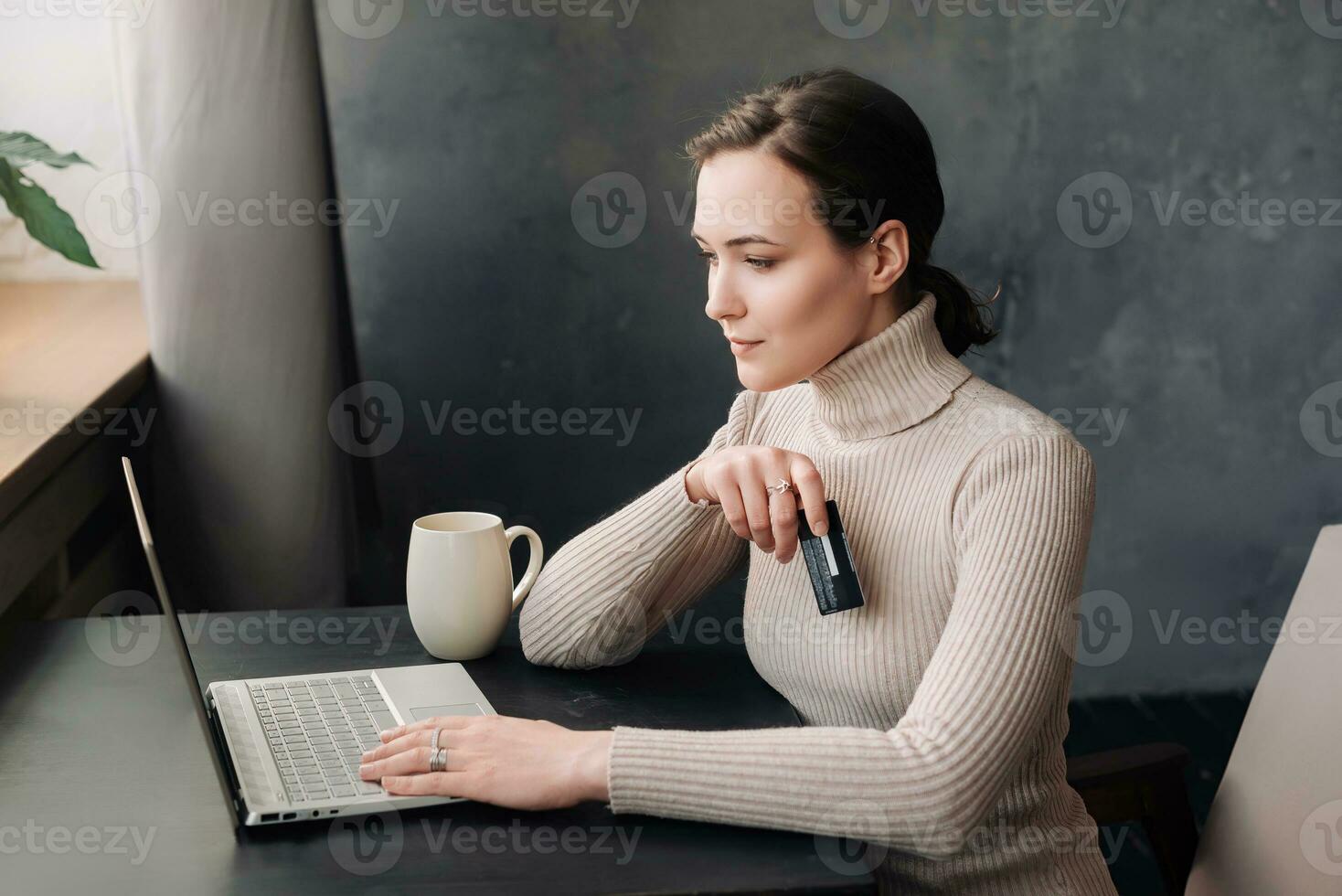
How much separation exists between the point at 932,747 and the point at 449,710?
1.44ft

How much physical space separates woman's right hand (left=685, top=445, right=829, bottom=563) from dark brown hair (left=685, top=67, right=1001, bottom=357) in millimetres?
223

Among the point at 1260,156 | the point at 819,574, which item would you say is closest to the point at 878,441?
the point at 819,574

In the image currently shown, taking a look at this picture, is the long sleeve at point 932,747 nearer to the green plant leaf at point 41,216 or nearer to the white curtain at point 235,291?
the green plant leaf at point 41,216

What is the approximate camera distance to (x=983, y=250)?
226 centimetres

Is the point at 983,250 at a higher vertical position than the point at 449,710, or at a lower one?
higher

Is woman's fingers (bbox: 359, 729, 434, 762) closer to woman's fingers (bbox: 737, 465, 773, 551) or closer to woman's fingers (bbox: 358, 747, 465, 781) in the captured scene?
woman's fingers (bbox: 358, 747, 465, 781)

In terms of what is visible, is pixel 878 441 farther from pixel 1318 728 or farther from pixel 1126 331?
pixel 1126 331

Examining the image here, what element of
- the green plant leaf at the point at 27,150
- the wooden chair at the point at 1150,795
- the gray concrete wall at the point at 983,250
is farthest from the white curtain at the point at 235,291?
the wooden chair at the point at 1150,795

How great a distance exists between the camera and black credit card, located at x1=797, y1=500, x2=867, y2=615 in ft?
3.55

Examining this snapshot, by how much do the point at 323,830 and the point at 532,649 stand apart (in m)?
0.37

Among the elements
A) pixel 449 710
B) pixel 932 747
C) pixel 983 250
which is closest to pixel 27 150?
pixel 449 710

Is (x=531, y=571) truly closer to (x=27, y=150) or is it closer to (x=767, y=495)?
(x=767, y=495)

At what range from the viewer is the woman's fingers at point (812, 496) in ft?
3.63

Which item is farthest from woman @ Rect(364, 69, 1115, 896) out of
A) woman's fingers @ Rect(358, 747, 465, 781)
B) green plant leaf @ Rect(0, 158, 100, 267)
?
green plant leaf @ Rect(0, 158, 100, 267)
